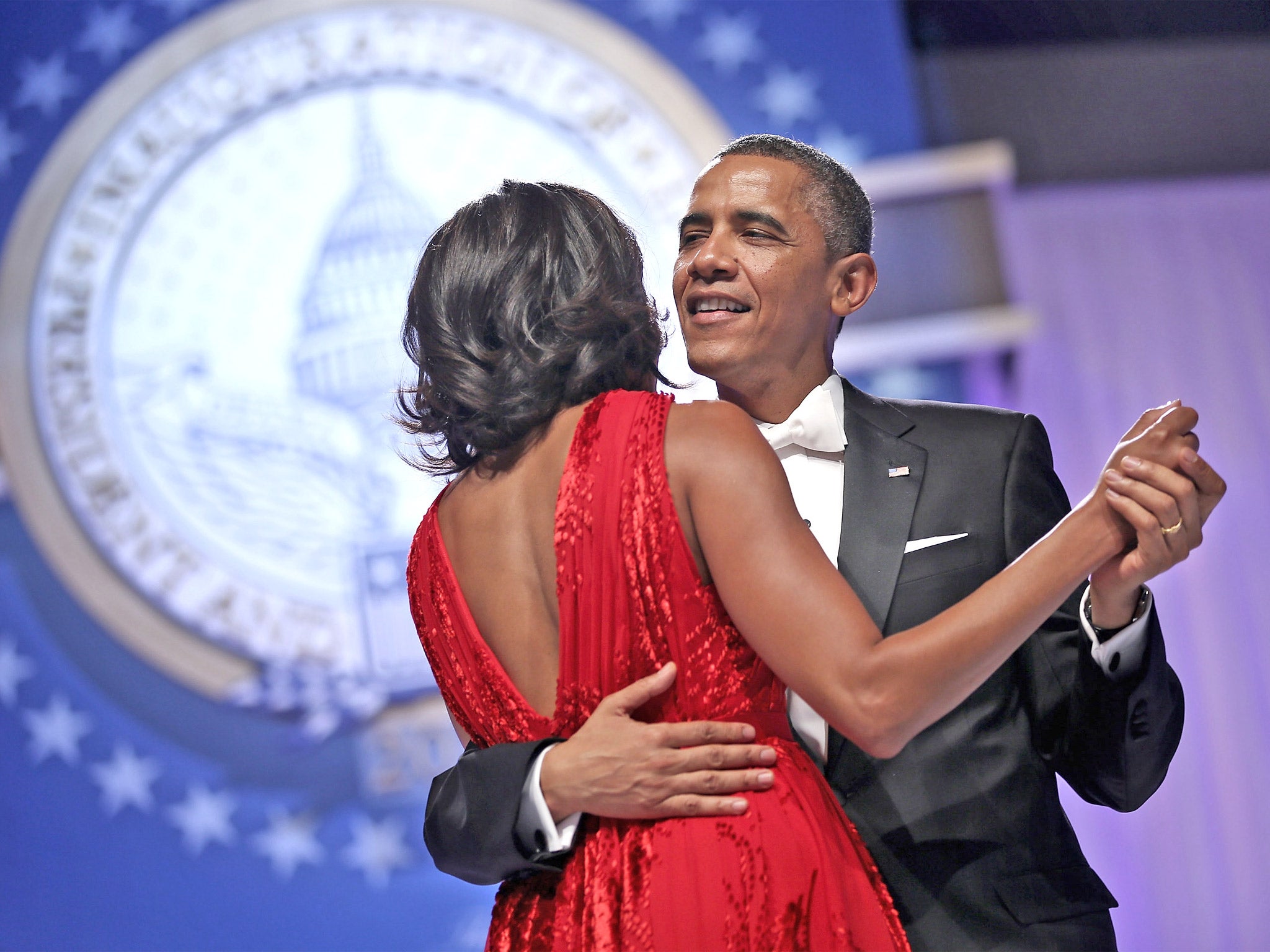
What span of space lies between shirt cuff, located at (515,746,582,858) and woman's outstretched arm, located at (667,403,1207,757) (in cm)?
27

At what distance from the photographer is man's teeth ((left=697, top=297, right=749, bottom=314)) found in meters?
1.84

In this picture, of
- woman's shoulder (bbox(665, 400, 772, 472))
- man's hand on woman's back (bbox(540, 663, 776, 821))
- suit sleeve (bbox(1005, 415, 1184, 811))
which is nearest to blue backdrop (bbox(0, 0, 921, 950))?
suit sleeve (bbox(1005, 415, 1184, 811))

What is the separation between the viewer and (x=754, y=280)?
184 centimetres

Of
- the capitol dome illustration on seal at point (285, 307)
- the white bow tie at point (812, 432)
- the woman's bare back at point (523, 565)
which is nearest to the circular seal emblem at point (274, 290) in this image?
the capitol dome illustration on seal at point (285, 307)

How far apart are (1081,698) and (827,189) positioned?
867mm

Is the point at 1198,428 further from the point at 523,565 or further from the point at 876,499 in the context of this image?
the point at 523,565

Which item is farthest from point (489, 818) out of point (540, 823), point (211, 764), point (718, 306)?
point (211, 764)

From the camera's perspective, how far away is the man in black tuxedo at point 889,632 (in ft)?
3.98

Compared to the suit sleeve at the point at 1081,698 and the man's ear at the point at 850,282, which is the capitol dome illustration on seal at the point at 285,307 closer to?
the man's ear at the point at 850,282

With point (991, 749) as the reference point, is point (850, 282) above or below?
above

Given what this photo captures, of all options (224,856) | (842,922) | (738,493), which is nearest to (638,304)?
(738,493)

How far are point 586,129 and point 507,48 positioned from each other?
336 millimetres

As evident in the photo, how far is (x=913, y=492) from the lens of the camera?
1656mm

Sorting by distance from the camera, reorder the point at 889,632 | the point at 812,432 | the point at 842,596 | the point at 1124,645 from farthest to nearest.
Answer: the point at 812,432 → the point at 889,632 → the point at 1124,645 → the point at 842,596
